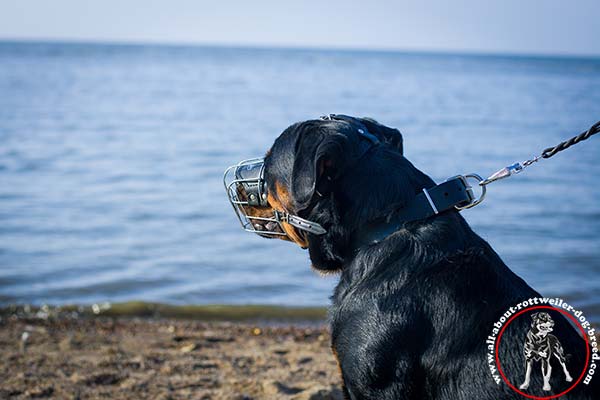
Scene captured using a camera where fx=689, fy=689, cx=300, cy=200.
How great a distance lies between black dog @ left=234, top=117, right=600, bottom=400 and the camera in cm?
301

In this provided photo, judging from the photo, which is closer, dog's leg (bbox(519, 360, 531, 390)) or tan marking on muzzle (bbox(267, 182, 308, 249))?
dog's leg (bbox(519, 360, 531, 390))

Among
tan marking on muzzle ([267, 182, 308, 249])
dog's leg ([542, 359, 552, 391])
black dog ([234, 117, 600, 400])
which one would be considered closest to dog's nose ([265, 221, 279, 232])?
tan marking on muzzle ([267, 182, 308, 249])

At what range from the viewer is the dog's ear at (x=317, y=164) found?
344 centimetres

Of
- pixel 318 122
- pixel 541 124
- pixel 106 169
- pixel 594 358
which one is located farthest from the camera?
pixel 541 124

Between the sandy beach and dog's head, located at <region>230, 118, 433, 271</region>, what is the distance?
1.99 meters

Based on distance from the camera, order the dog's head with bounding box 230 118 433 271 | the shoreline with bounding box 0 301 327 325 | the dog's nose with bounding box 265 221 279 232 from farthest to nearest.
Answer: the shoreline with bounding box 0 301 327 325, the dog's nose with bounding box 265 221 279 232, the dog's head with bounding box 230 118 433 271

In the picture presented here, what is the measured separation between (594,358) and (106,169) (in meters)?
14.0

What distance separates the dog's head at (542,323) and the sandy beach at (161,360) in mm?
2452

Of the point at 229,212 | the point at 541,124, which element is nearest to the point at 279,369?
the point at 229,212

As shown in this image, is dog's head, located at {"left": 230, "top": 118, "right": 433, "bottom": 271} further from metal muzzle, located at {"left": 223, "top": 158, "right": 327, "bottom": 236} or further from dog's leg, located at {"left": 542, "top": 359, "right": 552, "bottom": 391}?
dog's leg, located at {"left": 542, "top": 359, "right": 552, "bottom": 391}

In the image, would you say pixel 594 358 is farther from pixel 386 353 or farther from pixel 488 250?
pixel 386 353

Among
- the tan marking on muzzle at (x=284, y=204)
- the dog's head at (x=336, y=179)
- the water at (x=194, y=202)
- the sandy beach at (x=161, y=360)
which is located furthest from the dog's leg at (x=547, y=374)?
the sandy beach at (x=161, y=360)

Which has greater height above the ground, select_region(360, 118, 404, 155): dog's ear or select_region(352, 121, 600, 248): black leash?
select_region(360, 118, 404, 155): dog's ear

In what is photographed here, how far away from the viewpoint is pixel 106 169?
51.3 feet
